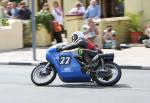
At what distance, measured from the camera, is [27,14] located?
2411 cm

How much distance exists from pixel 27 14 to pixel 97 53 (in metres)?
11.2

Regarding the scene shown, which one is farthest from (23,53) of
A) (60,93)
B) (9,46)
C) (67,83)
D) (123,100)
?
(123,100)

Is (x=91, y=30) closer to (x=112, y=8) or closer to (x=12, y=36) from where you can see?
(x=12, y=36)

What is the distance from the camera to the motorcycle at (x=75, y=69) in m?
13.2

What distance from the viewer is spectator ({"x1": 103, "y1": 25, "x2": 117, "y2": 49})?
21616 millimetres

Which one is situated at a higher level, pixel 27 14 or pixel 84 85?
pixel 27 14

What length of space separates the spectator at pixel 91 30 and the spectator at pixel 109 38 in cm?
37

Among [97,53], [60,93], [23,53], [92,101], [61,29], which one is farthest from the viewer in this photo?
[61,29]

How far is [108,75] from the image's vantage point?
43.2 ft

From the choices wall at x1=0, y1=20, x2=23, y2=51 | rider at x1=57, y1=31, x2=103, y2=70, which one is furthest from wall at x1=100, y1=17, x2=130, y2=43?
rider at x1=57, y1=31, x2=103, y2=70

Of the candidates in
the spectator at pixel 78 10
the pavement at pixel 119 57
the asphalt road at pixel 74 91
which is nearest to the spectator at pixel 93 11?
the spectator at pixel 78 10

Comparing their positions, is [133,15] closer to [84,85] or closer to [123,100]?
[84,85]

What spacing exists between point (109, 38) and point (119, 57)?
7.55ft

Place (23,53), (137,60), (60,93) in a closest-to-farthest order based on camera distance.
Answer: (60,93), (137,60), (23,53)
